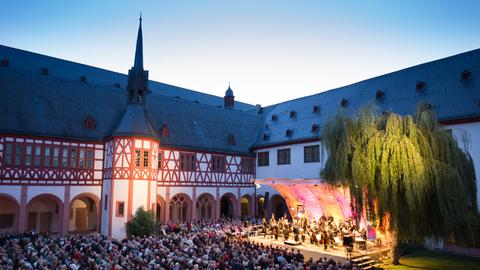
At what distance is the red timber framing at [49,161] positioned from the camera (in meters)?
22.7

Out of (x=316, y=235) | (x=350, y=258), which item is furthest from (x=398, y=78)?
(x=350, y=258)

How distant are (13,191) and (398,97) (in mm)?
26050

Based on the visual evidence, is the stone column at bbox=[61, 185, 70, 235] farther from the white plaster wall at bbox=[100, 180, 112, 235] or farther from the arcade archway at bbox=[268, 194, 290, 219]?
the arcade archway at bbox=[268, 194, 290, 219]

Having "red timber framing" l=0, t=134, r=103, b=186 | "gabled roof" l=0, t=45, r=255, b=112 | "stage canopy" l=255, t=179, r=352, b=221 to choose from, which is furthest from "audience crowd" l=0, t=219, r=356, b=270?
"gabled roof" l=0, t=45, r=255, b=112

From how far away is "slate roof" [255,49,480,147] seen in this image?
74.6ft

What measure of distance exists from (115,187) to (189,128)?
373 inches

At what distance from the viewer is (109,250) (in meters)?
15.9

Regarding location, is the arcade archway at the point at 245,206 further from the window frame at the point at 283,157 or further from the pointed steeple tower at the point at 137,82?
the pointed steeple tower at the point at 137,82

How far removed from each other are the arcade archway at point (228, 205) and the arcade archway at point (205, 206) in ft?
4.18

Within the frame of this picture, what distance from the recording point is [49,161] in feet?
79.3

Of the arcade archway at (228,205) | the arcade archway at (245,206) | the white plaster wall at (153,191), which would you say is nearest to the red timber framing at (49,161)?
the white plaster wall at (153,191)

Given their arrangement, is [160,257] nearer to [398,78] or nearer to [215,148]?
[215,148]

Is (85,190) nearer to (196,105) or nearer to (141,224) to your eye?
(141,224)

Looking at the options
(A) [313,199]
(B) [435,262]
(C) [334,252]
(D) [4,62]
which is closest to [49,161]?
(D) [4,62]
